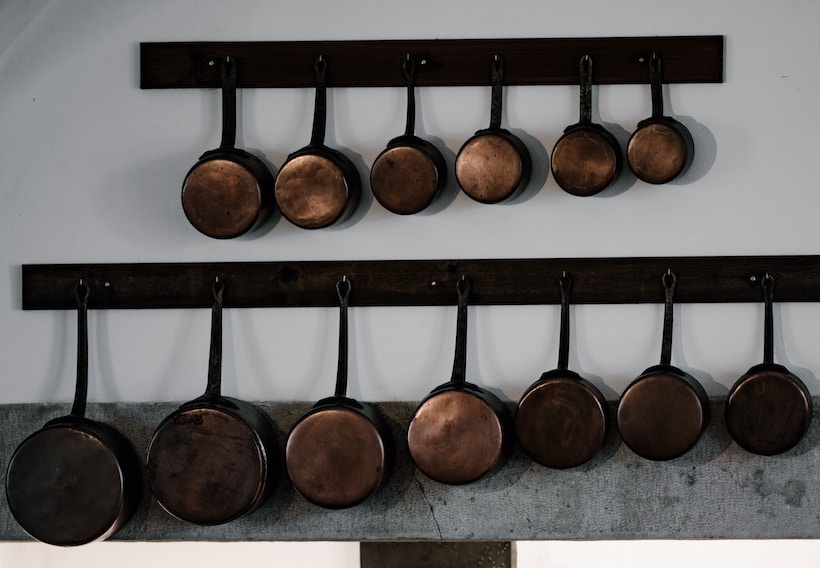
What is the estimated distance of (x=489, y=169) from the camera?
4.60 ft

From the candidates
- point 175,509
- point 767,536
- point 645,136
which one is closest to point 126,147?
point 175,509

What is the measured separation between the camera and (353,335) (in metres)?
1.48

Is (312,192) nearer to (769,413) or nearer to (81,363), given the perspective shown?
(81,363)

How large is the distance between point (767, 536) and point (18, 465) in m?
1.34

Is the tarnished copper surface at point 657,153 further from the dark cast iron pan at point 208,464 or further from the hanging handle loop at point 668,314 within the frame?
the dark cast iron pan at point 208,464

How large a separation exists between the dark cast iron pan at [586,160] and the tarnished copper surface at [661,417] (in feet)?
1.16

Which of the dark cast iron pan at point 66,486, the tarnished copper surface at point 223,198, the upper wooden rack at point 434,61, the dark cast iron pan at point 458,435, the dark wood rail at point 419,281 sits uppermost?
the upper wooden rack at point 434,61

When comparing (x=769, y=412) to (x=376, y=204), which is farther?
(x=376, y=204)

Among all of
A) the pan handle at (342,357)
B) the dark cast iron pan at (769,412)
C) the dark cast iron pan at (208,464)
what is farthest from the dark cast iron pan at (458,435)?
the dark cast iron pan at (769,412)

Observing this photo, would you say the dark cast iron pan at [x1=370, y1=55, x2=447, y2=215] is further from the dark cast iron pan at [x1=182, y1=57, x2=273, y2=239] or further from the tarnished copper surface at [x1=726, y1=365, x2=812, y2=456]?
the tarnished copper surface at [x1=726, y1=365, x2=812, y2=456]

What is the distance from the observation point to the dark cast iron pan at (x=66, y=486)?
4.60ft

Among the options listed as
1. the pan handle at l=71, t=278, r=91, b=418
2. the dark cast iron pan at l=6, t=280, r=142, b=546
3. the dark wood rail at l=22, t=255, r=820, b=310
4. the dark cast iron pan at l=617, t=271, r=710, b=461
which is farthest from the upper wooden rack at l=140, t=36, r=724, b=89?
the dark cast iron pan at l=6, t=280, r=142, b=546

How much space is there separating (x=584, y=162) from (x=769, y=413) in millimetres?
540

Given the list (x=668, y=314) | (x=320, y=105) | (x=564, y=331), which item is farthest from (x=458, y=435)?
(x=320, y=105)
